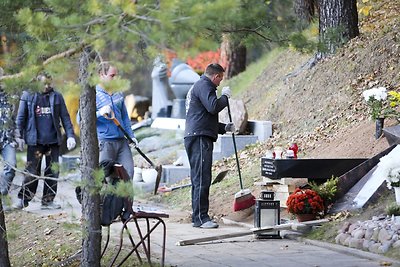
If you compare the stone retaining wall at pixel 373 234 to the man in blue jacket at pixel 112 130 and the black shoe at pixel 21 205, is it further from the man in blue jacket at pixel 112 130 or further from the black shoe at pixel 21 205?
the black shoe at pixel 21 205

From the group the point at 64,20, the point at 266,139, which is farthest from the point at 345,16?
the point at 64,20

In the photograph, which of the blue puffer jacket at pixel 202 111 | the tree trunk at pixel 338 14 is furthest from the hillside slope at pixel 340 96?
the blue puffer jacket at pixel 202 111

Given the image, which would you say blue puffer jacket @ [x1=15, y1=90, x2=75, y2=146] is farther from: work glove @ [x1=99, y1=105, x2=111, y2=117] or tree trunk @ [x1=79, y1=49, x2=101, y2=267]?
tree trunk @ [x1=79, y1=49, x2=101, y2=267]

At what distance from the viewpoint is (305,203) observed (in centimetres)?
1121

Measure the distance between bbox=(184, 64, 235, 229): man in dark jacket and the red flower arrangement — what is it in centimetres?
121

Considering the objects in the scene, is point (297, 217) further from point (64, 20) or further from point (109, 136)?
point (64, 20)

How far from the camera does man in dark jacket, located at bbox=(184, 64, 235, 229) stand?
11.9m

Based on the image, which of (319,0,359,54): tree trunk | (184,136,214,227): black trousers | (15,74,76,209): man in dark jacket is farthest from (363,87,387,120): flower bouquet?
(15,74,76,209): man in dark jacket

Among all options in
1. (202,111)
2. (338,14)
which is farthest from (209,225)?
(338,14)

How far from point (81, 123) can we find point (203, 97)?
265 centimetres

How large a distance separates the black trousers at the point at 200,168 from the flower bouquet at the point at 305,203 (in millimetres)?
1194

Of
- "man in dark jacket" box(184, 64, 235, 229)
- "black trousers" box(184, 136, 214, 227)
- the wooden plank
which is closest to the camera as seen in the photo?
the wooden plank

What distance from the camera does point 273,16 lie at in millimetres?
10812

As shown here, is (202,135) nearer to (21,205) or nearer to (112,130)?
(112,130)
